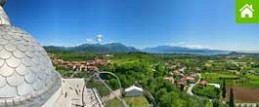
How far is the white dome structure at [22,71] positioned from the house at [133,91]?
587 cm

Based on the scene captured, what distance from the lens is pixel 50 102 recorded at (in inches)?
62.7

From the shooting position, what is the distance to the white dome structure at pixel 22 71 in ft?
4.80

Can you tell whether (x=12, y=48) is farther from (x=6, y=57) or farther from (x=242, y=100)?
(x=242, y=100)

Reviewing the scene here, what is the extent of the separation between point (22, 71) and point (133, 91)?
20.5ft

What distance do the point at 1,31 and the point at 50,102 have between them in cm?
33

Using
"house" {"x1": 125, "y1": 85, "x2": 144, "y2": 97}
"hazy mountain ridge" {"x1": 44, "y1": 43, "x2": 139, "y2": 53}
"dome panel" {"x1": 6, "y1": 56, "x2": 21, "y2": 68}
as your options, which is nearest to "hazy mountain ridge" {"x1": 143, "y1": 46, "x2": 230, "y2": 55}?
"hazy mountain ridge" {"x1": 44, "y1": 43, "x2": 139, "y2": 53}

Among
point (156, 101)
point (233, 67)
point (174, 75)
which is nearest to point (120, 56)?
point (174, 75)

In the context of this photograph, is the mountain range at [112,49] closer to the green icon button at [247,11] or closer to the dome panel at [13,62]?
the green icon button at [247,11]

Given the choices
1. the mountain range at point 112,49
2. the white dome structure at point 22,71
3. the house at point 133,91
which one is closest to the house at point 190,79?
the mountain range at point 112,49

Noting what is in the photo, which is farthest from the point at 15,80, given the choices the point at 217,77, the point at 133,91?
the point at 217,77

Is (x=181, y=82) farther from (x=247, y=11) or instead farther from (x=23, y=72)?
(x=23, y=72)

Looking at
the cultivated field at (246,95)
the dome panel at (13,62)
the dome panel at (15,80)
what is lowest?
the cultivated field at (246,95)

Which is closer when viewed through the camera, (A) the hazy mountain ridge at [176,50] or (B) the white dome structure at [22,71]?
(B) the white dome structure at [22,71]

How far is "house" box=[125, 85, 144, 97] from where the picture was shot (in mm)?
7504
